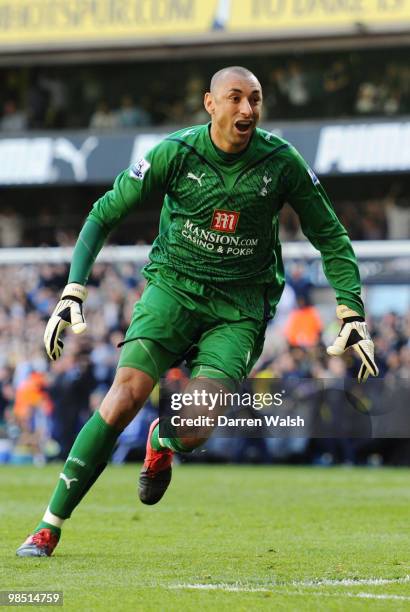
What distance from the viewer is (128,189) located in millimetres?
6590

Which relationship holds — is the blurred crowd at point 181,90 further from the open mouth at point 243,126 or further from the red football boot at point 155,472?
the open mouth at point 243,126

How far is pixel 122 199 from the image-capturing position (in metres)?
6.61

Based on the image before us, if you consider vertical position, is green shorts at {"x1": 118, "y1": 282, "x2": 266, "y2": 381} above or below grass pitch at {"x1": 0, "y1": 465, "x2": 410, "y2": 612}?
above

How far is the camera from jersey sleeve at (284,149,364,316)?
263 inches

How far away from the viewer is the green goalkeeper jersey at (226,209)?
662 cm

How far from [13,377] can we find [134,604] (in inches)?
589

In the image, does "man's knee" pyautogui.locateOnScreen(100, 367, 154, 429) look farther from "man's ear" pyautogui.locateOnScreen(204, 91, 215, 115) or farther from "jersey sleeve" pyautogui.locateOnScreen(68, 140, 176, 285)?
"man's ear" pyautogui.locateOnScreen(204, 91, 215, 115)

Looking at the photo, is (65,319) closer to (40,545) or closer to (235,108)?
(40,545)

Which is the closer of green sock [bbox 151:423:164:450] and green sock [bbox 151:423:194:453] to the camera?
green sock [bbox 151:423:194:453]

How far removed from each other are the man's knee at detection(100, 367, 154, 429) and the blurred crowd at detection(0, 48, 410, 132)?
54.4 ft

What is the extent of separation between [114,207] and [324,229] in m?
1.10

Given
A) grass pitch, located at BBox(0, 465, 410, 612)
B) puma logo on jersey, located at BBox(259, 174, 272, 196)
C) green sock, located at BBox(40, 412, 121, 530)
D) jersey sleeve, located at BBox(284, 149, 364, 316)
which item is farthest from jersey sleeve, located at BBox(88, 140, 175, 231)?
grass pitch, located at BBox(0, 465, 410, 612)

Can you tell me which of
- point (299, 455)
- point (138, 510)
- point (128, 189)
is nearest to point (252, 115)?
point (128, 189)

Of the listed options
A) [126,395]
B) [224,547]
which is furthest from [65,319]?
[224,547]
